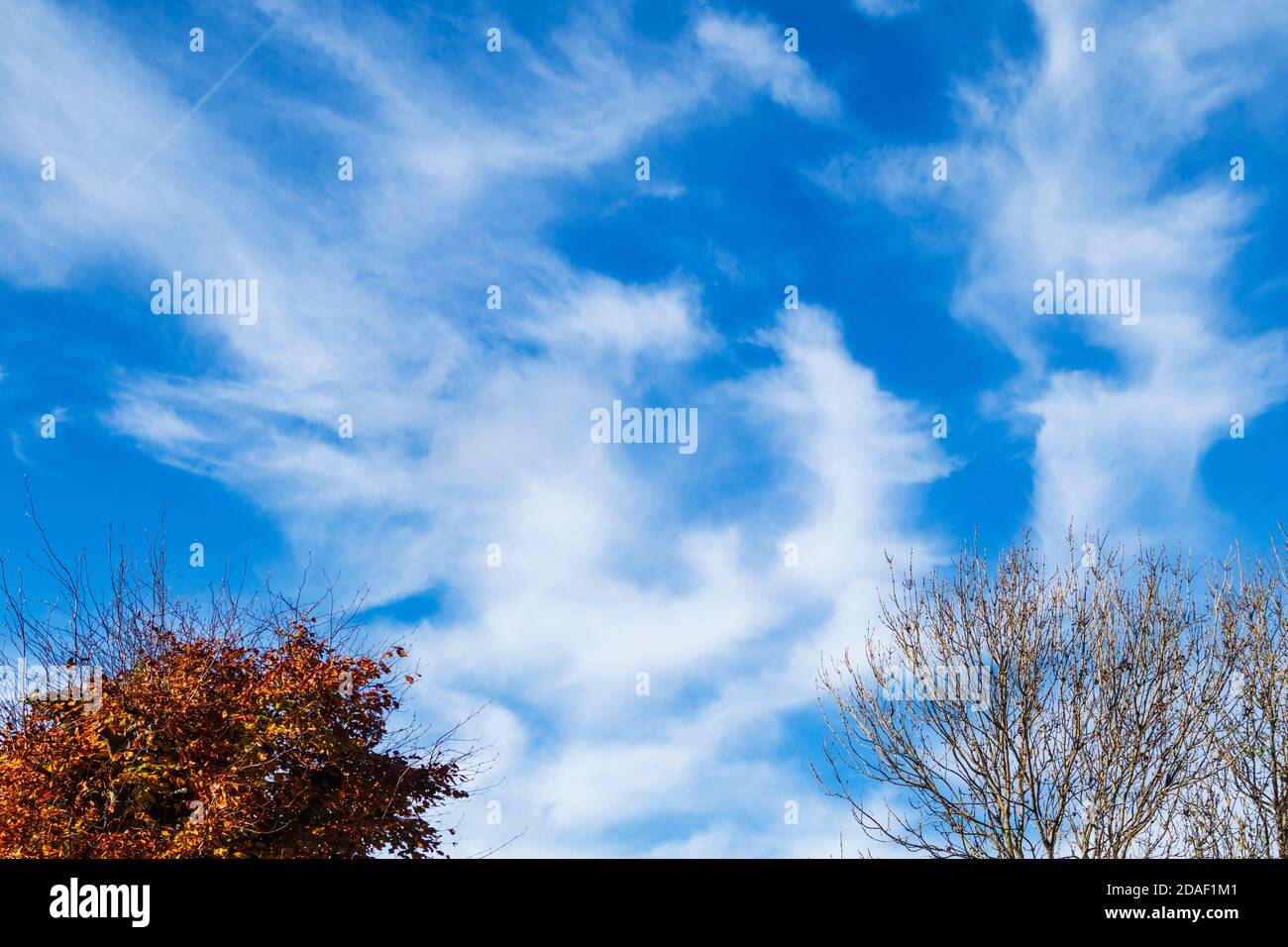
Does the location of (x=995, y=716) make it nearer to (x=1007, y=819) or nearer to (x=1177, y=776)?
(x=1007, y=819)

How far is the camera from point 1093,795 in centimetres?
1452

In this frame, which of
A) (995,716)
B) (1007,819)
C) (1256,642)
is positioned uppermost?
(1256,642)

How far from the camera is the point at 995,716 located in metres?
14.9

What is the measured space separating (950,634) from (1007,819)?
2.79 m
